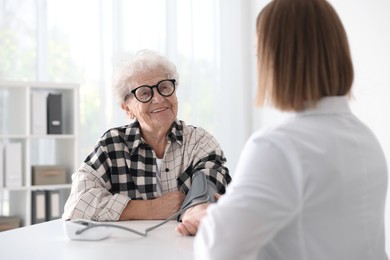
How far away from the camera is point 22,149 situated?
3.69 m

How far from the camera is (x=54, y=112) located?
3.76 metres

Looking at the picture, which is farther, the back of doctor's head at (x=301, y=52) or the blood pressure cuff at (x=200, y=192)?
the blood pressure cuff at (x=200, y=192)

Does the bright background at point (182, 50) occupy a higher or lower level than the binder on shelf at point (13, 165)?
higher

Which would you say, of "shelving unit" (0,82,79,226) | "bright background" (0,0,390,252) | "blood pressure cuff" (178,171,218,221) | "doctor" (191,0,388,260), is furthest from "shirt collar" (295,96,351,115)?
"shelving unit" (0,82,79,226)

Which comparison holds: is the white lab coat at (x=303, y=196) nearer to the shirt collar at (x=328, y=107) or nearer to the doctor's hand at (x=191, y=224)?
the shirt collar at (x=328, y=107)

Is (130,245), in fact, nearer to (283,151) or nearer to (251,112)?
(283,151)

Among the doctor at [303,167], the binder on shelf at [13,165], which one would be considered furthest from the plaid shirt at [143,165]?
the binder on shelf at [13,165]

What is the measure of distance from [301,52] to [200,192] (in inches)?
37.2

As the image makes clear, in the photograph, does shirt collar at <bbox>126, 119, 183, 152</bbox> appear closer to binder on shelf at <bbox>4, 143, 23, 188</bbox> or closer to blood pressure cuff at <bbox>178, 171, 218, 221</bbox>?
blood pressure cuff at <bbox>178, 171, 218, 221</bbox>

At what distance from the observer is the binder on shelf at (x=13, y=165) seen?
357cm

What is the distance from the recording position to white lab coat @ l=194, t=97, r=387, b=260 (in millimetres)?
966

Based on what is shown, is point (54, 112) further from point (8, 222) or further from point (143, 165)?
point (143, 165)

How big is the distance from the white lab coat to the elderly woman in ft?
3.24

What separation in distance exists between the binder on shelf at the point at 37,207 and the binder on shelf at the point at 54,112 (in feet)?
1.39
